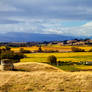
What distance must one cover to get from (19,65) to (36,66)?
2.30 metres

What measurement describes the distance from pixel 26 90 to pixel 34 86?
807 millimetres

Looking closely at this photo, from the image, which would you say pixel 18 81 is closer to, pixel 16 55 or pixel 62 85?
pixel 62 85

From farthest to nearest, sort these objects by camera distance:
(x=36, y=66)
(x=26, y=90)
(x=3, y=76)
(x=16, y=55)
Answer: (x=16, y=55) → (x=36, y=66) → (x=3, y=76) → (x=26, y=90)

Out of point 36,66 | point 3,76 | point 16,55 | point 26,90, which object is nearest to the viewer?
point 26,90

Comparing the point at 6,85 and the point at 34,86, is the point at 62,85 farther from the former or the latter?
the point at 6,85

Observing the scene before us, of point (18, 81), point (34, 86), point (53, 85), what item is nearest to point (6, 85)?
point (18, 81)

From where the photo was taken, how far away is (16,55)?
232ft

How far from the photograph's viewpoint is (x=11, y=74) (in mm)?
21328

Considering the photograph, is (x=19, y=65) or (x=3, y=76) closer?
(x=3, y=76)

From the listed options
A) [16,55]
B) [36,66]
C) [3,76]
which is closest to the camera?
[3,76]

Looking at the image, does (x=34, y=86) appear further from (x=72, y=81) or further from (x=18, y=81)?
(x=72, y=81)

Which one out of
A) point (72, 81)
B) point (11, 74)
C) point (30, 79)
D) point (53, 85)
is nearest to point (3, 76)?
point (11, 74)

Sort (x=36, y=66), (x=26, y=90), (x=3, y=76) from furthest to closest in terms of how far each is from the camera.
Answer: (x=36, y=66) < (x=3, y=76) < (x=26, y=90)

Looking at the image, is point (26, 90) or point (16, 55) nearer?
point (26, 90)
